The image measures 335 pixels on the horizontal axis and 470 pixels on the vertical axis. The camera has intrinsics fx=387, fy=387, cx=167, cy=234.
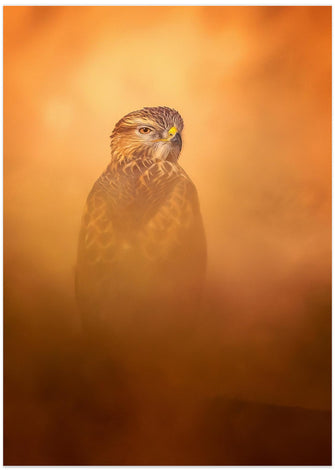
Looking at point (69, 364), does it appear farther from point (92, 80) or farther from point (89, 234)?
point (92, 80)

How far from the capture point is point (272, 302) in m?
1.56

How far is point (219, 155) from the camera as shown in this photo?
1.57m

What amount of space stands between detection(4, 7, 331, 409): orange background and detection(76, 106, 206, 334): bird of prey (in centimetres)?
5

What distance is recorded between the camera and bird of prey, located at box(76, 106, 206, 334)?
155 centimetres

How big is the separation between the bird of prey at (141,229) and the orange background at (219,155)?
52 millimetres

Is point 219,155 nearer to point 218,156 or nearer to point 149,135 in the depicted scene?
point 218,156

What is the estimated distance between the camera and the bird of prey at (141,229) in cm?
155

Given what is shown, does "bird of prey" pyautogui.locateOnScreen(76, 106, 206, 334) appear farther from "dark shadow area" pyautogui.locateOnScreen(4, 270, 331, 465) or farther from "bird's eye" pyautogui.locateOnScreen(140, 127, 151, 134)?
"dark shadow area" pyautogui.locateOnScreen(4, 270, 331, 465)

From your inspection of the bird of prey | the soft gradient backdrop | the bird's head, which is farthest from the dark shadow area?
the bird's head

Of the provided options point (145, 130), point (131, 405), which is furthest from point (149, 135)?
point (131, 405)

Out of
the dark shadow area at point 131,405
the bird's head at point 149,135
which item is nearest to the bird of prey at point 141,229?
the bird's head at point 149,135

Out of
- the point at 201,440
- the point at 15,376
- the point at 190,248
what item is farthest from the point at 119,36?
the point at 201,440

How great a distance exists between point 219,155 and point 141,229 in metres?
0.44

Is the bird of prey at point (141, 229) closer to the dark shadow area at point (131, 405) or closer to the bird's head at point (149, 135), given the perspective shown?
the bird's head at point (149, 135)
